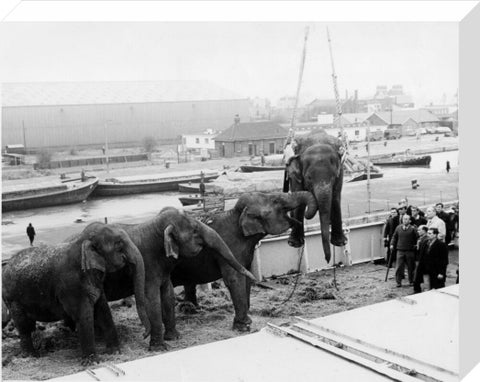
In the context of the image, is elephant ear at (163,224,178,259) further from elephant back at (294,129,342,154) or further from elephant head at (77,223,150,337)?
elephant back at (294,129,342,154)

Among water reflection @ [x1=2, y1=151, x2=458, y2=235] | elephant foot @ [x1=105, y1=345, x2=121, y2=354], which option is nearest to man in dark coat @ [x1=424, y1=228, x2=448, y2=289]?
water reflection @ [x1=2, y1=151, x2=458, y2=235]

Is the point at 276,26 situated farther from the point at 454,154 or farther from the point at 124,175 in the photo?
the point at 454,154

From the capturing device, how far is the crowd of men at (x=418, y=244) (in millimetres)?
8125

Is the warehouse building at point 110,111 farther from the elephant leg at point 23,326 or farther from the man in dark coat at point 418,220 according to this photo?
the man in dark coat at point 418,220

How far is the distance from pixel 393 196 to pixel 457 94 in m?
1.70

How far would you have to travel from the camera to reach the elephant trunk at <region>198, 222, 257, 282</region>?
6891 millimetres

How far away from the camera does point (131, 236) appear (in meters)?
6.78

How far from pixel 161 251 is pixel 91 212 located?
1082mm

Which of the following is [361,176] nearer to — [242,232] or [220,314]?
[242,232]

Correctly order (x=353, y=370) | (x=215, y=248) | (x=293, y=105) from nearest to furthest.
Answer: (x=353, y=370)
(x=215, y=248)
(x=293, y=105)

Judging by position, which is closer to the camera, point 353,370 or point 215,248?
point 353,370

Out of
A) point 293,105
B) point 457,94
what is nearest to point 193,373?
point 293,105

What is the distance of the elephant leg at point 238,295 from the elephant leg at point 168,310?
19.9 inches

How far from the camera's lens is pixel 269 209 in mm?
7219
